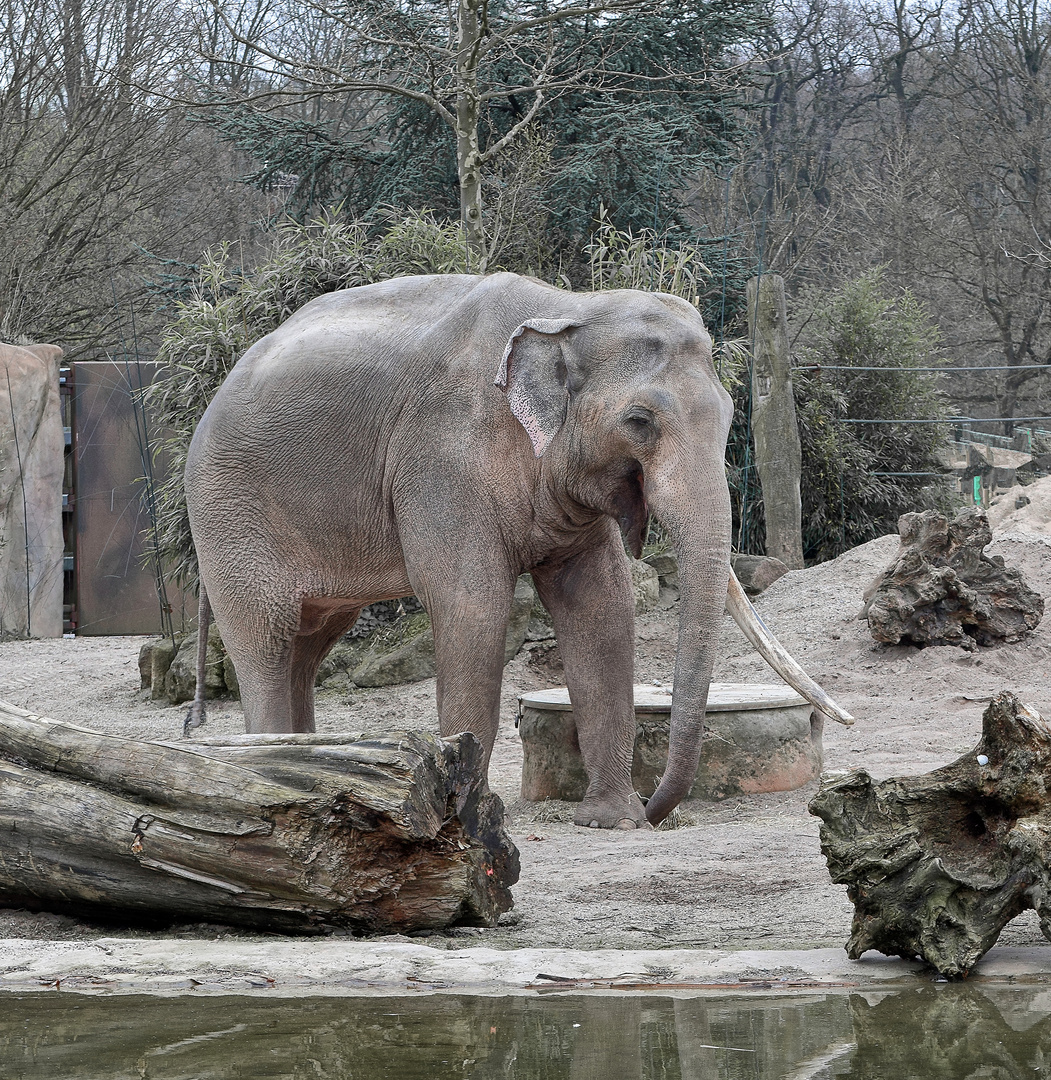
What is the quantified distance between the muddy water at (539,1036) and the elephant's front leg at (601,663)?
2240 millimetres

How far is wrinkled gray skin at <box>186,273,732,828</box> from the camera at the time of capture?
477 cm

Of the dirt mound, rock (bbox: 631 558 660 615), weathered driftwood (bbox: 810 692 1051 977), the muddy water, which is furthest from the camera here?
the dirt mound

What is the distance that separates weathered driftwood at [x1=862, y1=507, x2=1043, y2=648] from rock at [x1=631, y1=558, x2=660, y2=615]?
5.01 feet

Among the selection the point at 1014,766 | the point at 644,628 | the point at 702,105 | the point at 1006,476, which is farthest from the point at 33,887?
the point at 1006,476

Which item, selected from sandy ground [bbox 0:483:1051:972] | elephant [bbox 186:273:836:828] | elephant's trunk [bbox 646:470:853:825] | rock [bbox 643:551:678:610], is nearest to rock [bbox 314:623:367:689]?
sandy ground [bbox 0:483:1051:972]

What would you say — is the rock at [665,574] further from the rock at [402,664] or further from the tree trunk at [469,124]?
the tree trunk at [469,124]

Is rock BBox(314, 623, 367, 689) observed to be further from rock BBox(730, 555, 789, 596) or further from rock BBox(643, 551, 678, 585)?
rock BBox(730, 555, 789, 596)

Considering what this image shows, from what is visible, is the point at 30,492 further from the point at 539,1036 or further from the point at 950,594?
the point at 539,1036

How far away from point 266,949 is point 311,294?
640 cm

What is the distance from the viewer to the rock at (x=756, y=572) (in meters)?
10.1

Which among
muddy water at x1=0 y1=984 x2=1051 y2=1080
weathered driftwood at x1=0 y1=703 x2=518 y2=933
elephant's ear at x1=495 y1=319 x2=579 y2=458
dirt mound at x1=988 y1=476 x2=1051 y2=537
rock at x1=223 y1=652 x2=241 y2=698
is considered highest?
elephant's ear at x1=495 y1=319 x2=579 y2=458

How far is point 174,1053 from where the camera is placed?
9.28 ft

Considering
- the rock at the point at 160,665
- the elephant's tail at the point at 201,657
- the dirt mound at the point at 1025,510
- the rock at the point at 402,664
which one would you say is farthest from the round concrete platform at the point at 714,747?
the dirt mound at the point at 1025,510

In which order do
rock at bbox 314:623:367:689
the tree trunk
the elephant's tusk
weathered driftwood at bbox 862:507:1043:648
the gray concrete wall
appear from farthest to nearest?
the gray concrete wall → the tree trunk → rock at bbox 314:623:367:689 → weathered driftwood at bbox 862:507:1043:648 → the elephant's tusk
